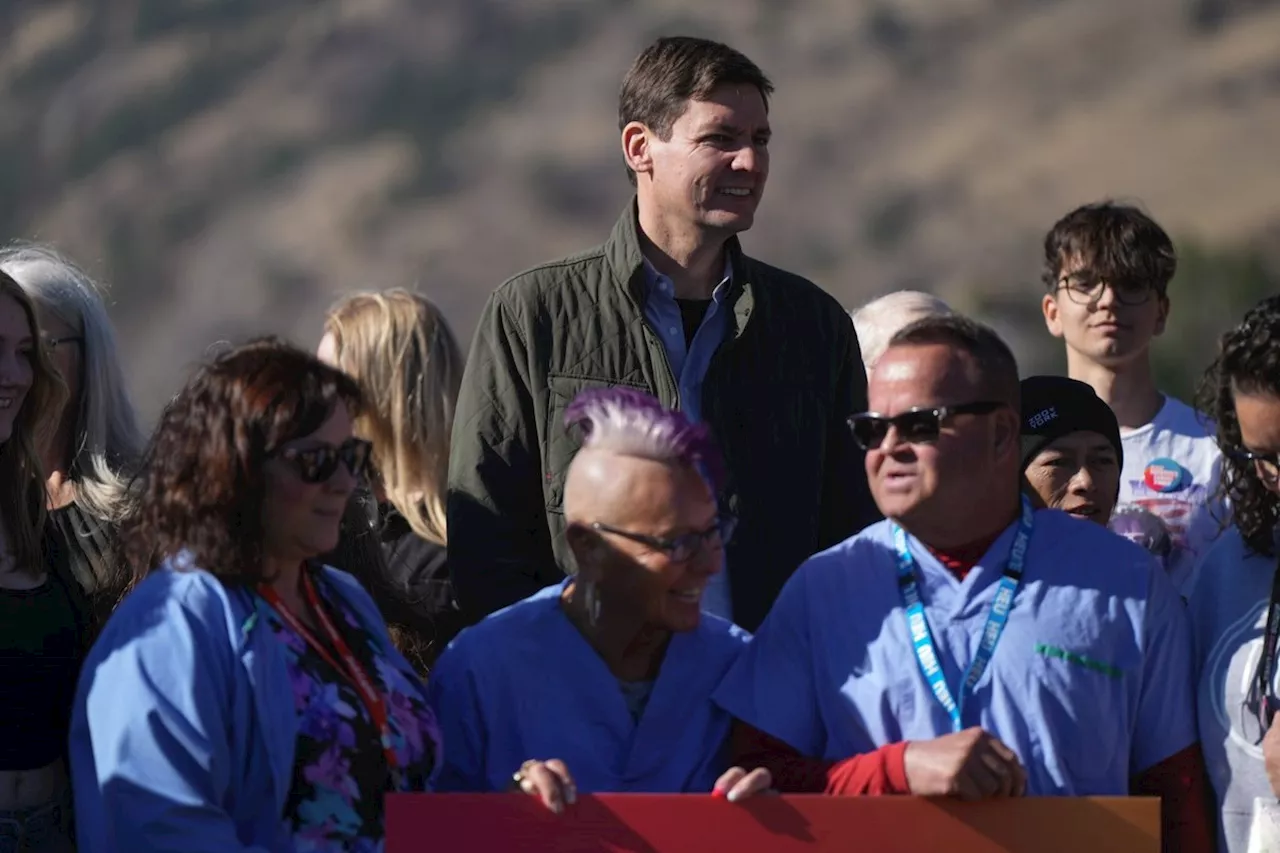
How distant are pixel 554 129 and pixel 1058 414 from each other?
482 cm

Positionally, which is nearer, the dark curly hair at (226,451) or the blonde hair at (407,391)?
the dark curly hair at (226,451)

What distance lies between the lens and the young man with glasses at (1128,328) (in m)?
4.41

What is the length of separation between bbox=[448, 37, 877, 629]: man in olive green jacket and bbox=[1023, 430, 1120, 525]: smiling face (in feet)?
1.20

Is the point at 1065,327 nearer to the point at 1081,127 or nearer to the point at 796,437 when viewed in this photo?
the point at 796,437

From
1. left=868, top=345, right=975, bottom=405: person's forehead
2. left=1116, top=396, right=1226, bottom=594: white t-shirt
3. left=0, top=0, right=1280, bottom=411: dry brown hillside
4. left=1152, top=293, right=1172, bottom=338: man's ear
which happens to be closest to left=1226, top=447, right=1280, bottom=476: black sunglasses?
left=868, top=345, right=975, bottom=405: person's forehead

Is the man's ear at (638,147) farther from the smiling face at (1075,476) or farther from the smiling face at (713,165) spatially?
the smiling face at (1075,476)

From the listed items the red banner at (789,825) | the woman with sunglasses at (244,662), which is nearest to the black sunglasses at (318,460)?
the woman with sunglasses at (244,662)

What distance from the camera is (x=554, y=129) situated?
8.45 m

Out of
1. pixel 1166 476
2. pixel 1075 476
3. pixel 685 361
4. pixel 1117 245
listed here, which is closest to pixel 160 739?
pixel 685 361

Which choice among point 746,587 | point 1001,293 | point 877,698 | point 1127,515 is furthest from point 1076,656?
point 1001,293

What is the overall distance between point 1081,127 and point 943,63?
756 millimetres

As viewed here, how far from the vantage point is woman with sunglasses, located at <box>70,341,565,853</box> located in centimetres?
261

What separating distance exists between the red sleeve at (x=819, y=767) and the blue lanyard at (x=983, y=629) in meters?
0.11

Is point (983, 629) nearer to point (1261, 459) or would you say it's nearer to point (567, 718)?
point (1261, 459)
